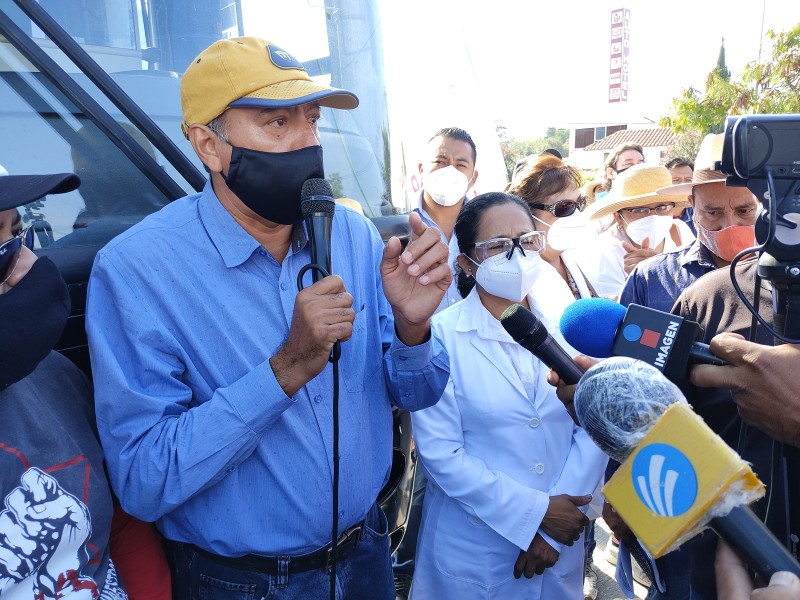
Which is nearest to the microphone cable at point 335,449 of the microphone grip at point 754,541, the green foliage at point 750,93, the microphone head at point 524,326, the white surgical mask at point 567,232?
the microphone head at point 524,326

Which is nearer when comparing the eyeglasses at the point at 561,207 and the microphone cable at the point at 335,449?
the microphone cable at the point at 335,449

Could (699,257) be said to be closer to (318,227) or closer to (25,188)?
(318,227)

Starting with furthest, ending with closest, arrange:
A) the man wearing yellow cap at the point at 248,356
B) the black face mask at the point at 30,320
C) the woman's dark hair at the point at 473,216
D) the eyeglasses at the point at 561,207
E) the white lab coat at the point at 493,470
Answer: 1. the eyeglasses at the point at 561,207
2. the woman's dark hair at the point at 473,216
3. the white lab coat at the point at 493,470
4. the man wearing yellow cap at the point at 248,356
5. the black face mask at the point at 30,320

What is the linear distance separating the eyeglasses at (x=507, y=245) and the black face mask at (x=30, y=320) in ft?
5.08

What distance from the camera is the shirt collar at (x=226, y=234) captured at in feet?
5.47

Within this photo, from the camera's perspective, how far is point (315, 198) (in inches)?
62.2

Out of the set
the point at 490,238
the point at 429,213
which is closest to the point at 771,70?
the point at 429,213

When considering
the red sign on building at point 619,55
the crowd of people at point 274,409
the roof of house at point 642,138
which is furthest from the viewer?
the red sign on building at point 619,55

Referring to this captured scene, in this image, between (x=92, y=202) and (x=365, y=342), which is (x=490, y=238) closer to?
(x=365, y=342)

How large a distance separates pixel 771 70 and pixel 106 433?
17.5 metres

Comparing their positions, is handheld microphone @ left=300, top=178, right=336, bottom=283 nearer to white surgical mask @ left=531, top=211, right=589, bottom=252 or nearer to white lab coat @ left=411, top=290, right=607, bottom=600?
white lab coat @ left=411, top=290, right=607, bottom=600

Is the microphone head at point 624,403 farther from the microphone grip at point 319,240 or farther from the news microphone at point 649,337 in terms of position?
the microphone grip at point 319,240

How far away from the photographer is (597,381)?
3.43ft

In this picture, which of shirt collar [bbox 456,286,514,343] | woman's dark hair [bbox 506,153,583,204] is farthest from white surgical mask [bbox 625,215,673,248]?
shirt collar [bbox 456,286,514,343]
